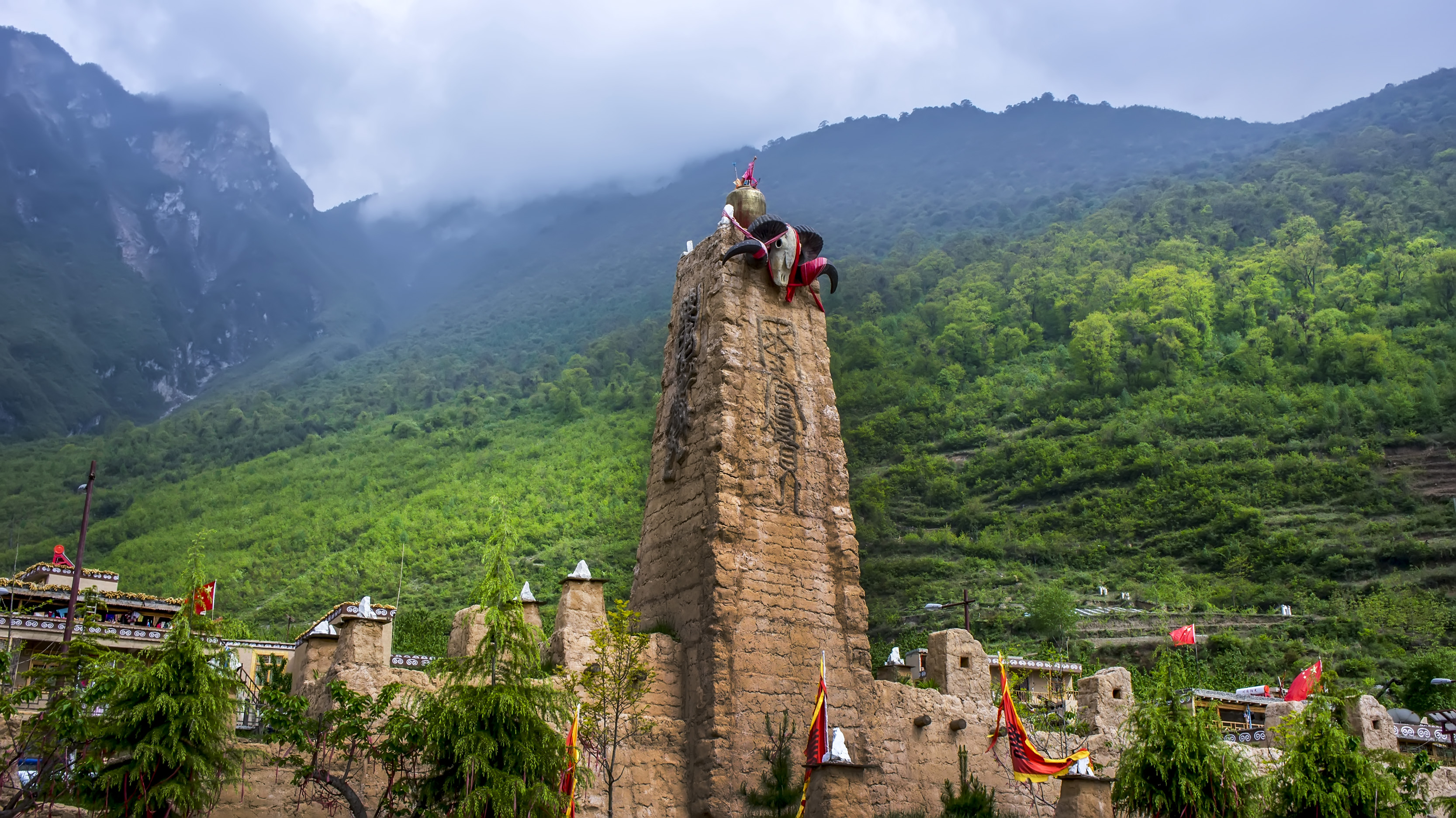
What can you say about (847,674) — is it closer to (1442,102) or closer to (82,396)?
(82,396)

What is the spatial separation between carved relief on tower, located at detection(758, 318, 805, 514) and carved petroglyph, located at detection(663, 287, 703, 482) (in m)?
1.02

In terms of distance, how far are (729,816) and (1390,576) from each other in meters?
41.7

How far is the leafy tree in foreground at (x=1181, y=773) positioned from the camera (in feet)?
37.9

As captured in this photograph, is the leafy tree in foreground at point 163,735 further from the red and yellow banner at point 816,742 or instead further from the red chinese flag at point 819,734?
the red chinese flag at point 819,734

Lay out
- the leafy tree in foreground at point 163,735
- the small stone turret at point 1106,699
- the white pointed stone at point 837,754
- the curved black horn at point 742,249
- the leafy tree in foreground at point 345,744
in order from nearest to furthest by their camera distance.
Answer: the leafy tree in foreground at point 163,735 → the leafy tree in foreground at point 345,744 → the white pointed stone at point 837,754 → the curved black horn at point 742,249 → the small stone turret at point 1106,699

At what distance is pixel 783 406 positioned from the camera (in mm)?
15320

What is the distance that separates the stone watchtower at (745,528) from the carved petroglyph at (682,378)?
0.03 meters

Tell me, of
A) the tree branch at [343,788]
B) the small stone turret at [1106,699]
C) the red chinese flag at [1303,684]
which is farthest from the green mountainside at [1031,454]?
the tree branch at [343,788]

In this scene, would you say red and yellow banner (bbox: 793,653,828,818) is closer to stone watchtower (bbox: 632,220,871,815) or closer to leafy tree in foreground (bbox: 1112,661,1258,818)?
stone watchtower (bbox: 632,220,871,815)

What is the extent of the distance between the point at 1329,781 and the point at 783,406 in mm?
7801

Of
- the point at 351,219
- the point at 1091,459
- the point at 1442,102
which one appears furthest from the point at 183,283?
the point at 1442,102

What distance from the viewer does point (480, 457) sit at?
58.6 m

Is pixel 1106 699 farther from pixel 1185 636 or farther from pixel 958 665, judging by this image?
pixel 1185 636

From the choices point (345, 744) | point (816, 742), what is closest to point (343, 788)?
point (345, 744)
